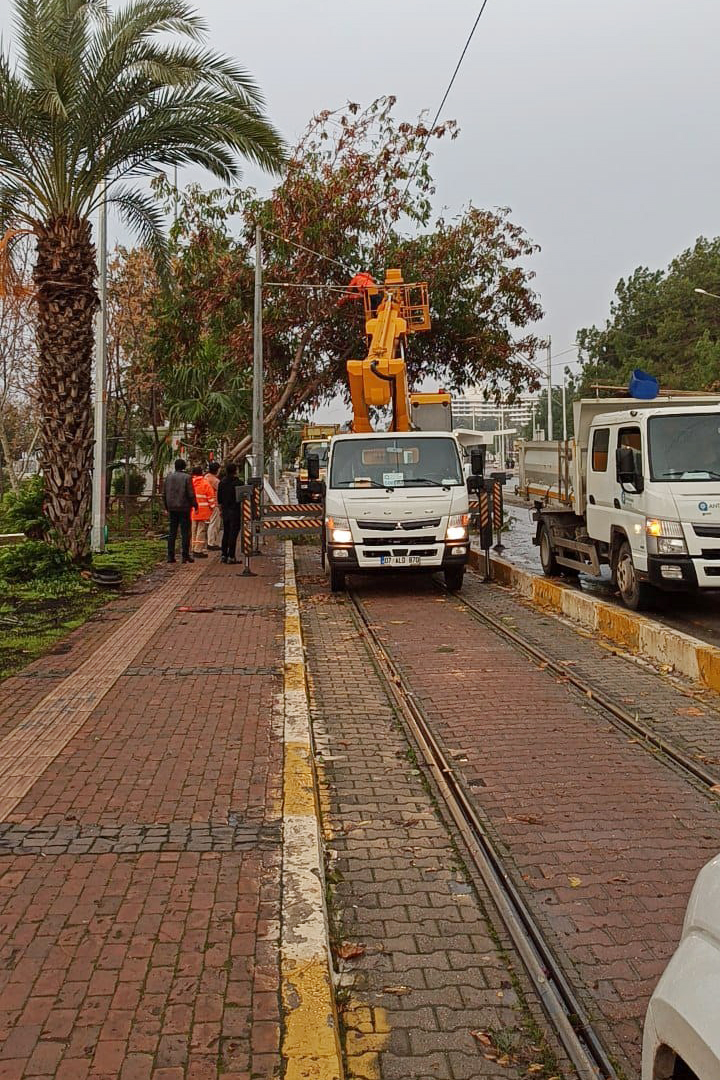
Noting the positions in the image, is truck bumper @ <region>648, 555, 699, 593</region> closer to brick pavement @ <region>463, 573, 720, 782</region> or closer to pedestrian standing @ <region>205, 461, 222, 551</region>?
brick pavement @ <region>463, 573, 720, 782</region>

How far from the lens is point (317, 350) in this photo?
28.9 meters

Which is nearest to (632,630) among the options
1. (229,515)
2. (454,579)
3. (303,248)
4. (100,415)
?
(454,579)

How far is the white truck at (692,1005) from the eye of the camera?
6.42 ft

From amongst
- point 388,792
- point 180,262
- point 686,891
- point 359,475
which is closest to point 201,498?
point 359,475

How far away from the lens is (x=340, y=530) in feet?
45.2

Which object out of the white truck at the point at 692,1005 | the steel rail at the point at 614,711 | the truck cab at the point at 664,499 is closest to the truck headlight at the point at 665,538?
the truck cab at the point at 664,499

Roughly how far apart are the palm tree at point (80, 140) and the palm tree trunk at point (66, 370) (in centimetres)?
2

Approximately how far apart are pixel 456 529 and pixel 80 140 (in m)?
7.17

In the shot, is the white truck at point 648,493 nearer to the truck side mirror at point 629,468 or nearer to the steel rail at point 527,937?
the truck side mirror at point 629,468

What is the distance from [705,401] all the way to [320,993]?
39.0ft

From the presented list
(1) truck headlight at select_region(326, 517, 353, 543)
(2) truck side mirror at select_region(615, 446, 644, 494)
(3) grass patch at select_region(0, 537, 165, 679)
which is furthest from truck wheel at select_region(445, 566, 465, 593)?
(3) grass patch at select_region(0, 537, 165, 679)

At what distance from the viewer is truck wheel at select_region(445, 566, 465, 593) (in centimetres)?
1451

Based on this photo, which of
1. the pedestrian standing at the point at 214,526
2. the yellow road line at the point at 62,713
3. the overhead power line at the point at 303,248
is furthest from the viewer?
the overhead power line at the point at 303,248

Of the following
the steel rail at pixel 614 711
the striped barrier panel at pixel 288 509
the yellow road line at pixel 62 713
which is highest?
the striped barrier panel at pixel 288 509
